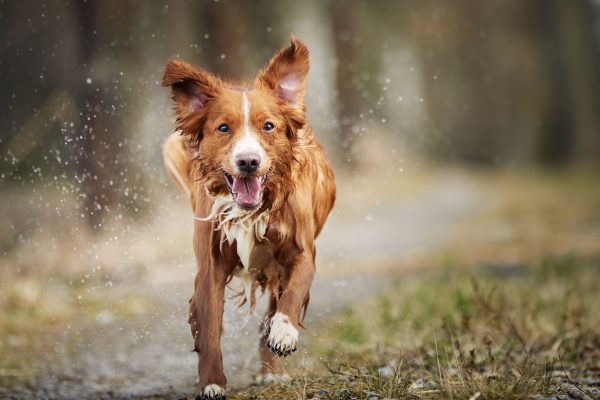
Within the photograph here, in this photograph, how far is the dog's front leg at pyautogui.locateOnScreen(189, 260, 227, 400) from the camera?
12.2 feet

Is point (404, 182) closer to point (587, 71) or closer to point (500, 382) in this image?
point (587, 71)

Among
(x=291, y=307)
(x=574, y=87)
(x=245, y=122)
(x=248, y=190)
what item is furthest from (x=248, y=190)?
(x=574, y=87)

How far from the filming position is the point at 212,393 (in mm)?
3686

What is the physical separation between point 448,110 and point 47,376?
25800 millimetres

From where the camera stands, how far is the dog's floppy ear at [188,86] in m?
3.77

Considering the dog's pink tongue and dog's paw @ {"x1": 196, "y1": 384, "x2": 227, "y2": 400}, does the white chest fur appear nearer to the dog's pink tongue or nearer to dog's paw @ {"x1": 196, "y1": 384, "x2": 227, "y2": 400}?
the dog's pink tongue

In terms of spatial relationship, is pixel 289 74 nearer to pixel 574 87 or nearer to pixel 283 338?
pixel 283 338

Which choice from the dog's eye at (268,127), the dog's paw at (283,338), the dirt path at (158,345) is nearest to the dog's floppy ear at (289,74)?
the dog's eye at (268,127)

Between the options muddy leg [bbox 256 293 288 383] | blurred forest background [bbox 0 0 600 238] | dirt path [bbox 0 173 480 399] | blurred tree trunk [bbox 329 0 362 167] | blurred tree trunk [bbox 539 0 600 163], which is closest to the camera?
muddy leg [bbox 256 293 288 383]

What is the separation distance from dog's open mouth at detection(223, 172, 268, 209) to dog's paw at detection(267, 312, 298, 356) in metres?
0.55

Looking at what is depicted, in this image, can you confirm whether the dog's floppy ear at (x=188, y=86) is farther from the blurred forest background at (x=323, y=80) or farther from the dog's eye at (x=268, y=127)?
the blurred forest background at (x=323, y=80)

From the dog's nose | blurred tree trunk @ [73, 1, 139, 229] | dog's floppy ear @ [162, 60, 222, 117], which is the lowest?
the dog's nose

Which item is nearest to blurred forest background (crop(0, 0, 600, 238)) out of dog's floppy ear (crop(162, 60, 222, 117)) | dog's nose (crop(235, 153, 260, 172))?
dog's floppy ear (crop(162, 60, 222, 117))

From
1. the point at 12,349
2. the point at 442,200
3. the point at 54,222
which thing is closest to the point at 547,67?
the point at 442,200
